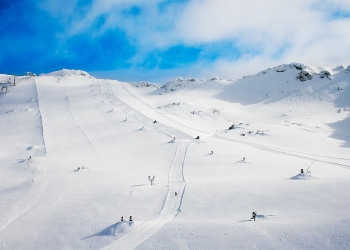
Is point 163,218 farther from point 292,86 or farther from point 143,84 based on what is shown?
point 143,84

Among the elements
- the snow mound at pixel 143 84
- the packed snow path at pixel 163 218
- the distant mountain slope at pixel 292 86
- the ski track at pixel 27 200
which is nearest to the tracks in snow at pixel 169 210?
the packed snow path at pixel 163 218

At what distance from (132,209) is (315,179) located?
9.72m

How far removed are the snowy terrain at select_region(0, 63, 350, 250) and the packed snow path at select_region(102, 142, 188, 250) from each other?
5 centimetres

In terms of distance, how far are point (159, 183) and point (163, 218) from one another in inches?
190

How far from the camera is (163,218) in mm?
10219

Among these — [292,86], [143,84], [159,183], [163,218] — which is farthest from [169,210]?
[143,84]

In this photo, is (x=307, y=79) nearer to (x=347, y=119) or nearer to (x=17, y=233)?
(x=347, y=119)

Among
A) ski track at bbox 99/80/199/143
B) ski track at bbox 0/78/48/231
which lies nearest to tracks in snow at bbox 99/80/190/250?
ski track at bbox 99/80/199/143

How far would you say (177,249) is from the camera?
297 inches

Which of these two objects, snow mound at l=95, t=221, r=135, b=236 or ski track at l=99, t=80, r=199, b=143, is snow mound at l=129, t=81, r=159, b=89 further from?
snow mound at l=95, t=221, r=135, b=236

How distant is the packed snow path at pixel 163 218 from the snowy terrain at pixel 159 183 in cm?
5

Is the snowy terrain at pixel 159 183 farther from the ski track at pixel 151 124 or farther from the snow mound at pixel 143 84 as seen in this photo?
the snow mound at pixel 143 84

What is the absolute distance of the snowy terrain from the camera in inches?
323

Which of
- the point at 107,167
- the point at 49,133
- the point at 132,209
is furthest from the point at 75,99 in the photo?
the point at 132,209
